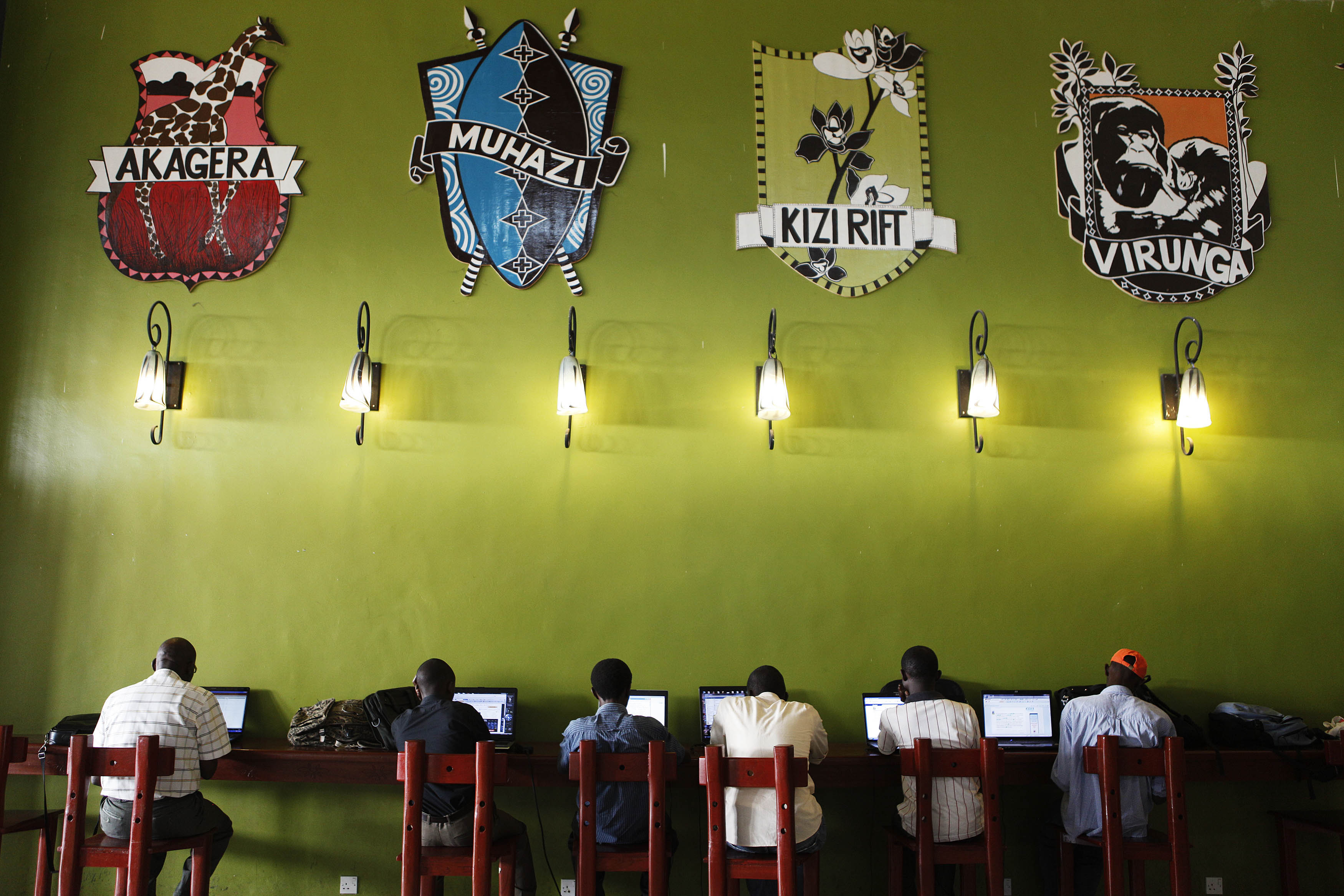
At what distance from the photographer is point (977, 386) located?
415 cm

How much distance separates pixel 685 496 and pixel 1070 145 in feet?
8.86

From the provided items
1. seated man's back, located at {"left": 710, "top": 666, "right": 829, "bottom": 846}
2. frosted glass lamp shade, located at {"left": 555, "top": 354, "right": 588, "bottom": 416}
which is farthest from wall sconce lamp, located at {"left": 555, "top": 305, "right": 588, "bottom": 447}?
seated man's back, located at {"left": 710, "top": 666, "right": 829, "bottom": 846}

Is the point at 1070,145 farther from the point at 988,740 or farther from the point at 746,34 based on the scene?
the point at 988,740

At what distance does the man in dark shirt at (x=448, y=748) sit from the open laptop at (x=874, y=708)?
5.17 feet

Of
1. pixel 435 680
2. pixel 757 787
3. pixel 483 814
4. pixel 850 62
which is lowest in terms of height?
pixel 483 814

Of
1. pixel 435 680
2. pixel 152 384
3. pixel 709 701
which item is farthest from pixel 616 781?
pixel 152 384

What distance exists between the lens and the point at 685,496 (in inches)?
167

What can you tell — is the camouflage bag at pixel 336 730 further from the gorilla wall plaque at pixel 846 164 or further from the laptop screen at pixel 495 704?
the gorilla wall plaque at pixel 846 164

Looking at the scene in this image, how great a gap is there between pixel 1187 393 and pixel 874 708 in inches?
83.8

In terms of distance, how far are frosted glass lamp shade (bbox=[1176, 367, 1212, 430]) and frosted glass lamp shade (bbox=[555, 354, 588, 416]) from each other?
9.33ft

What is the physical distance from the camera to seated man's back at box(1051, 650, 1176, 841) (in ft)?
11.1

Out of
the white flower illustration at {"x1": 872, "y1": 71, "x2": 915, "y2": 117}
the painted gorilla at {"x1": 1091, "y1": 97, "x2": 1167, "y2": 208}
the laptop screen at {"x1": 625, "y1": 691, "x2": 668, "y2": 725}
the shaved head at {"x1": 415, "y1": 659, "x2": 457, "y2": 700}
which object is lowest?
the laptop screen at {"x1": 625, "y1": 691, "x2": 668, "y2": 725}

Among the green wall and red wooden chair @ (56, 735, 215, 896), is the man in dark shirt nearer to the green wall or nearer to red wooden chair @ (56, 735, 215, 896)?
the green wall

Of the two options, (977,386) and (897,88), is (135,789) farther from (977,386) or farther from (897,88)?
(897,88)
